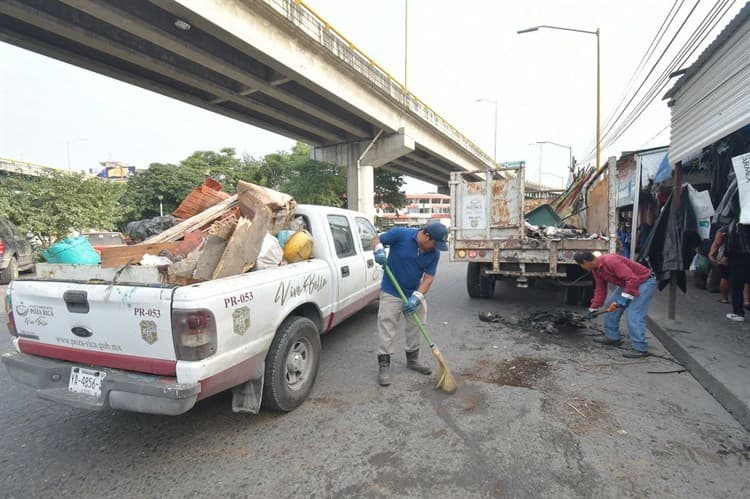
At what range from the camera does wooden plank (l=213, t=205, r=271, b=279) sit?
2711 mm

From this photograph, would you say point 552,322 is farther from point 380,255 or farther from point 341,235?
point 341,235

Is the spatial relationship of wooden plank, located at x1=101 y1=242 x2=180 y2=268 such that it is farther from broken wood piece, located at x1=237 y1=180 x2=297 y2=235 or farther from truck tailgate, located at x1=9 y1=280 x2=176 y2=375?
broken wood piece, located at x1=237 y1=180 x2=297 y2=235

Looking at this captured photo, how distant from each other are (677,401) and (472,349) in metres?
2.00

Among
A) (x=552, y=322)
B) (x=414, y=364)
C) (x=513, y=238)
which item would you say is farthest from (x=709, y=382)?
(x=513, y=238)

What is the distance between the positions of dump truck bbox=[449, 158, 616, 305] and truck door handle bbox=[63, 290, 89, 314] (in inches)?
214

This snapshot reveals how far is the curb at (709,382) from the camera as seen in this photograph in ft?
10.1

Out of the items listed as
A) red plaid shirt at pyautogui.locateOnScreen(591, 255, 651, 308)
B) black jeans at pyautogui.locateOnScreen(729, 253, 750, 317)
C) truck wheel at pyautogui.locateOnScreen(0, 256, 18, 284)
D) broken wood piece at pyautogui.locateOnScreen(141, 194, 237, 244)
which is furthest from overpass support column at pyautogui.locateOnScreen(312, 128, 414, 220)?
broken wood piece at pyautogui.locateOnScreen(141, 194, 237, 244)

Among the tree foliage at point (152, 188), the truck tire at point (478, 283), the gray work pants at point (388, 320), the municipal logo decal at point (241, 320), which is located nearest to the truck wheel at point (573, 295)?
the truck tire at point (478, 283)

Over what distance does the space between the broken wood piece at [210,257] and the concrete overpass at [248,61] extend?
9.17 meters

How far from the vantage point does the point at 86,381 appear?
8.02ft

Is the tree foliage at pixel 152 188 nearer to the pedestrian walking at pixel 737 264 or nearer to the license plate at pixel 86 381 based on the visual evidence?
the license plate at pixel 86 381

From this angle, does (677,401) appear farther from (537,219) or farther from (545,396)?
(537,219)

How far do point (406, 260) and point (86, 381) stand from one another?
2747mm

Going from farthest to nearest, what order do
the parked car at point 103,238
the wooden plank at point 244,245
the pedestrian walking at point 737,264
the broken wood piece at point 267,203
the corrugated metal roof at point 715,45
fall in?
1. the parked car at point 103,238
2. the pedestrian walking at point 737,264
3. the corrugated metal roof at point 715,45
4. the broken wood piece at point 267,203
5. the wooden plank at point 244,245
